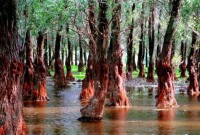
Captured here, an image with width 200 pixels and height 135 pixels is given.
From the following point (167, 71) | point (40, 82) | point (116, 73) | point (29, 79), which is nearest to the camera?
point (116, 73)

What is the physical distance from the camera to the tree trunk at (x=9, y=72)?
441 inches

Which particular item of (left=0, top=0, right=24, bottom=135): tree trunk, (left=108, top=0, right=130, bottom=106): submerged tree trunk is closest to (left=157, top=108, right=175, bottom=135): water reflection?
(left=108, top=0, right=130, bottom=106): submerged tree trunk

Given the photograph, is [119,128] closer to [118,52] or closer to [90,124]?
[90,124]

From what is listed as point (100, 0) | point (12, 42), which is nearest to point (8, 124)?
point (12, 42)

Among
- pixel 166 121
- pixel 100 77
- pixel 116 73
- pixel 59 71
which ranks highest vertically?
pixel 59 71

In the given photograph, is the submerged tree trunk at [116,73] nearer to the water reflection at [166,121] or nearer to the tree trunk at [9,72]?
the water reflection at [166,121]

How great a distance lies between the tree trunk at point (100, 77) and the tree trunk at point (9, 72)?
7.88 metres

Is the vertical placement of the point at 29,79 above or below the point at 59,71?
below

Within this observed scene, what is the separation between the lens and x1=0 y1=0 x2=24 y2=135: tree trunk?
36.8ft

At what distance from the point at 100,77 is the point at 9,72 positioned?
28.1 feet

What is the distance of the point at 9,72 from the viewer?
37.3 ft

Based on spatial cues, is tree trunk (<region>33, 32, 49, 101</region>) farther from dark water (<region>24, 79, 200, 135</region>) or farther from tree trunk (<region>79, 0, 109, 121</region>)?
tree trunk (<region>79, 0, 109, 121</region>)

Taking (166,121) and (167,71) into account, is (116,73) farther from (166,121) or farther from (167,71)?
(166,121)

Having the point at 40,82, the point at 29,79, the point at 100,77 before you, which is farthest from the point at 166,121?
the point at 29,79
